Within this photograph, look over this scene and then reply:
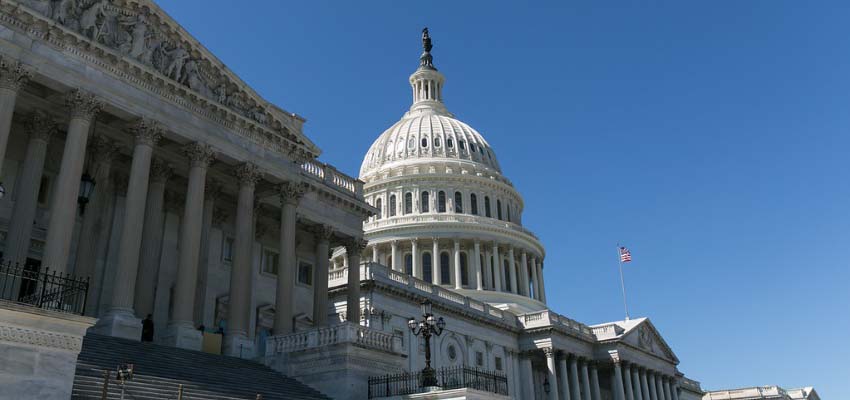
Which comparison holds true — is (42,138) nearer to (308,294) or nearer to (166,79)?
(166,79)

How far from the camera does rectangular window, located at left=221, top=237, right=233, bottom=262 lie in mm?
36250

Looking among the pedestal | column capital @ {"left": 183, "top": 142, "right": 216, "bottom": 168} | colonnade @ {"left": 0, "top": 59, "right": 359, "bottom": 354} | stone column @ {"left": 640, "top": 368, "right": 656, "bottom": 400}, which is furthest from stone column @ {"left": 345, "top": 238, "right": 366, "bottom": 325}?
stone column @ {"left": 640, "top": 368, "right": 656, "bottom": 400}

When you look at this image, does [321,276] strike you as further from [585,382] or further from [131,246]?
[585,382]

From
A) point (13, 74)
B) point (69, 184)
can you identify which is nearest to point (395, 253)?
point (69, 184)

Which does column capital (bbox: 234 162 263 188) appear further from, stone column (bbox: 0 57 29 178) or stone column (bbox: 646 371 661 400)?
stone column (bbox: 646 371 661 400)

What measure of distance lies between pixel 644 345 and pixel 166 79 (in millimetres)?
61647

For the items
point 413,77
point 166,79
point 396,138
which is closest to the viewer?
point 166,79

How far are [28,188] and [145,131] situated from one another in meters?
4.47

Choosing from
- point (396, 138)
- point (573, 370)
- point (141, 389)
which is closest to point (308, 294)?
point (141, 389)

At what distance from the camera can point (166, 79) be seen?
28875 mm

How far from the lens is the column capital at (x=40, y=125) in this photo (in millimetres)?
27641

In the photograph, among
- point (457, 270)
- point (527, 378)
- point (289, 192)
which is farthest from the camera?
point (457, 270)

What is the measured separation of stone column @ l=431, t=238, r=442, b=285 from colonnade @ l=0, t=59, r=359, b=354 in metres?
46.7

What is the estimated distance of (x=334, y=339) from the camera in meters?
27.0
